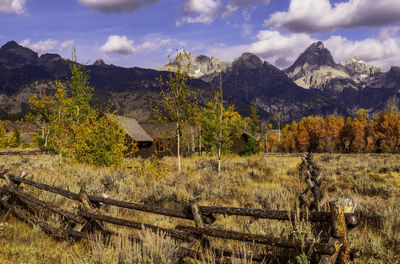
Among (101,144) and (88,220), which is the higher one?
(101,144)

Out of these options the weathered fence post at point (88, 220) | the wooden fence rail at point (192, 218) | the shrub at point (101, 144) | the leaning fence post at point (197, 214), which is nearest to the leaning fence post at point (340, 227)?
the wooden fence rail at point (192, 218)

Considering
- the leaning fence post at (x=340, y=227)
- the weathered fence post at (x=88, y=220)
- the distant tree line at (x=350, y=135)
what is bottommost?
the distant tree line at (x=350, y=135)

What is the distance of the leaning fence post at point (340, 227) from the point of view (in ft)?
10.9

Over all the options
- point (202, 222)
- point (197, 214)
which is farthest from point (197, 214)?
point (202, 222)

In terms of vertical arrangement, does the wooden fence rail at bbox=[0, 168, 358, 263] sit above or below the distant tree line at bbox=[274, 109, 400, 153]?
above

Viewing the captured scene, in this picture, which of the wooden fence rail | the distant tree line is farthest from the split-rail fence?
the distant tree line

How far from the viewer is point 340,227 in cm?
337

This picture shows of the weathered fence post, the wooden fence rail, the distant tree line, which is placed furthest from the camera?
the distant tree line

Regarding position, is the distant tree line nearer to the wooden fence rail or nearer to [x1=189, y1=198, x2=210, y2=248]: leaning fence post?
the wooden fence rail

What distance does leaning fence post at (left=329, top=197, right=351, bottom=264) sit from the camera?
3318 millimetres

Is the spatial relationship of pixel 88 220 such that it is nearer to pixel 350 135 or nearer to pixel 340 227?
pixel 340 227

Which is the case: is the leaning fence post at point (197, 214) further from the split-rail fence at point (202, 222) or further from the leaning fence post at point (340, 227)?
the leaning fence post at point (340, 227)

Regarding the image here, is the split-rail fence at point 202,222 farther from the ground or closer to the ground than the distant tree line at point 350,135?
farther from the ground

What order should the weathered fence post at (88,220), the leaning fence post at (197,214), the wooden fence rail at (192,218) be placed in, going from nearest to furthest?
the wooden fence rail at (192,218) < the leaning fence post at (197,214) < the weathered fence post at (88,220)
